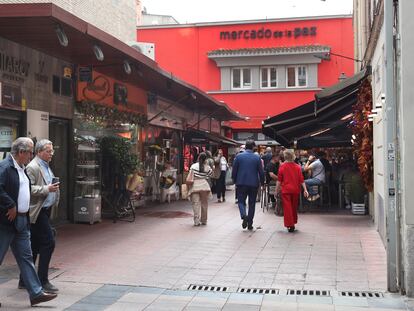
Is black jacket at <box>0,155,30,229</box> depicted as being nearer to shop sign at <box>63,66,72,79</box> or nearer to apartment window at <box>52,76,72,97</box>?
apartment window at <box>52,76,72,97</box>

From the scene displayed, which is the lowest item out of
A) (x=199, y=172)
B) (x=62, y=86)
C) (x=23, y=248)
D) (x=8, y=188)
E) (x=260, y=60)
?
(x=23, y=248)

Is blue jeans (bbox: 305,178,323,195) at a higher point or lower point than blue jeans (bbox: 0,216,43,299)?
higher

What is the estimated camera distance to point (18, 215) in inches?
222

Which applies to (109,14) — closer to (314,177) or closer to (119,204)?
(119,204)

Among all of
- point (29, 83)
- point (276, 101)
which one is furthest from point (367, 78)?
point (276, 101)

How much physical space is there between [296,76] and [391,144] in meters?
25.9

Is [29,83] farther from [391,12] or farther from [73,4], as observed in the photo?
[391,12]

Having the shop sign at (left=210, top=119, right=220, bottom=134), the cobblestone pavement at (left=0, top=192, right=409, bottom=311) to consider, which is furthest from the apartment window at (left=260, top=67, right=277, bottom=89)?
the cobblestone pavement at (left=0, top=192, right=409, bottom=311)

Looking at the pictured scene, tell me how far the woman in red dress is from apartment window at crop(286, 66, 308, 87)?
69.4 feet

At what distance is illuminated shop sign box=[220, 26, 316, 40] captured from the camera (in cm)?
3158

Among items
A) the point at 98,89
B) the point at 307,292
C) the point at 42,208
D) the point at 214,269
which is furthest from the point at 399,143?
the point at 98,89

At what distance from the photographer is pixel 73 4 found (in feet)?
46.7

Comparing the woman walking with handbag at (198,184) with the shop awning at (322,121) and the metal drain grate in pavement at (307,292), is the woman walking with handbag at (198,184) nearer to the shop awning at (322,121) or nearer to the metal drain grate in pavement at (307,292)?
the shop awning at (322,121)

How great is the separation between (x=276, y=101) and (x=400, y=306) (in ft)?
87.5
